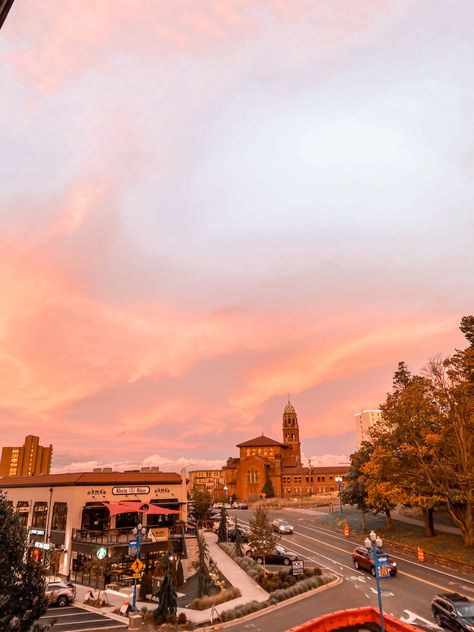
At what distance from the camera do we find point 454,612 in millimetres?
21203

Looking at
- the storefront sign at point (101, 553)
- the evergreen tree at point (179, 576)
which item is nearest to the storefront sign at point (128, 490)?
the storefront sign at point (101, 553)

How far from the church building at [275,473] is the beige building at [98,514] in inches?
2747

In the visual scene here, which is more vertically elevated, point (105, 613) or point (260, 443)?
point (260, 443)

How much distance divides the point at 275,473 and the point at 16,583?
11329cm

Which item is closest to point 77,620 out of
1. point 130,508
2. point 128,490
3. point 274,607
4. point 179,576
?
point 179,576

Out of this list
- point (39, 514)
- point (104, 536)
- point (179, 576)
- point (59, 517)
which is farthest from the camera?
point (39, 514)

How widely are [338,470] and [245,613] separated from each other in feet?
354

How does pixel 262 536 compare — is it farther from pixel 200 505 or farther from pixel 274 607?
pixel 200 505

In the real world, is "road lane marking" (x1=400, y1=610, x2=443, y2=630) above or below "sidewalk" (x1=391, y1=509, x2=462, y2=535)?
below

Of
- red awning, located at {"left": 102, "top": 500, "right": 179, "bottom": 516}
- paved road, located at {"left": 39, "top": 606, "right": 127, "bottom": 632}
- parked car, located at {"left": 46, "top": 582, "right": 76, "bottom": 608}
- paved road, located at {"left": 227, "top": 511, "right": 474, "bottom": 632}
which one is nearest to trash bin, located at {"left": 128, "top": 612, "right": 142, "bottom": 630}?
paved road, located at {"left": 39, "top": 606, "right": 127, "bottom": 632}

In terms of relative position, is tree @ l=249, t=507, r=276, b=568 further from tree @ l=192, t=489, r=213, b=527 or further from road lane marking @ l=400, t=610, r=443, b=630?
Answer: tree @ l=192, t=489, r=213, b=527

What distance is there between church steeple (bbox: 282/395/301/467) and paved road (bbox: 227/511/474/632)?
93.2 metres

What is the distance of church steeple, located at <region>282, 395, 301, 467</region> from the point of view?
13588 centimetres

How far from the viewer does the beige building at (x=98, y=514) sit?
3997 centimetres
